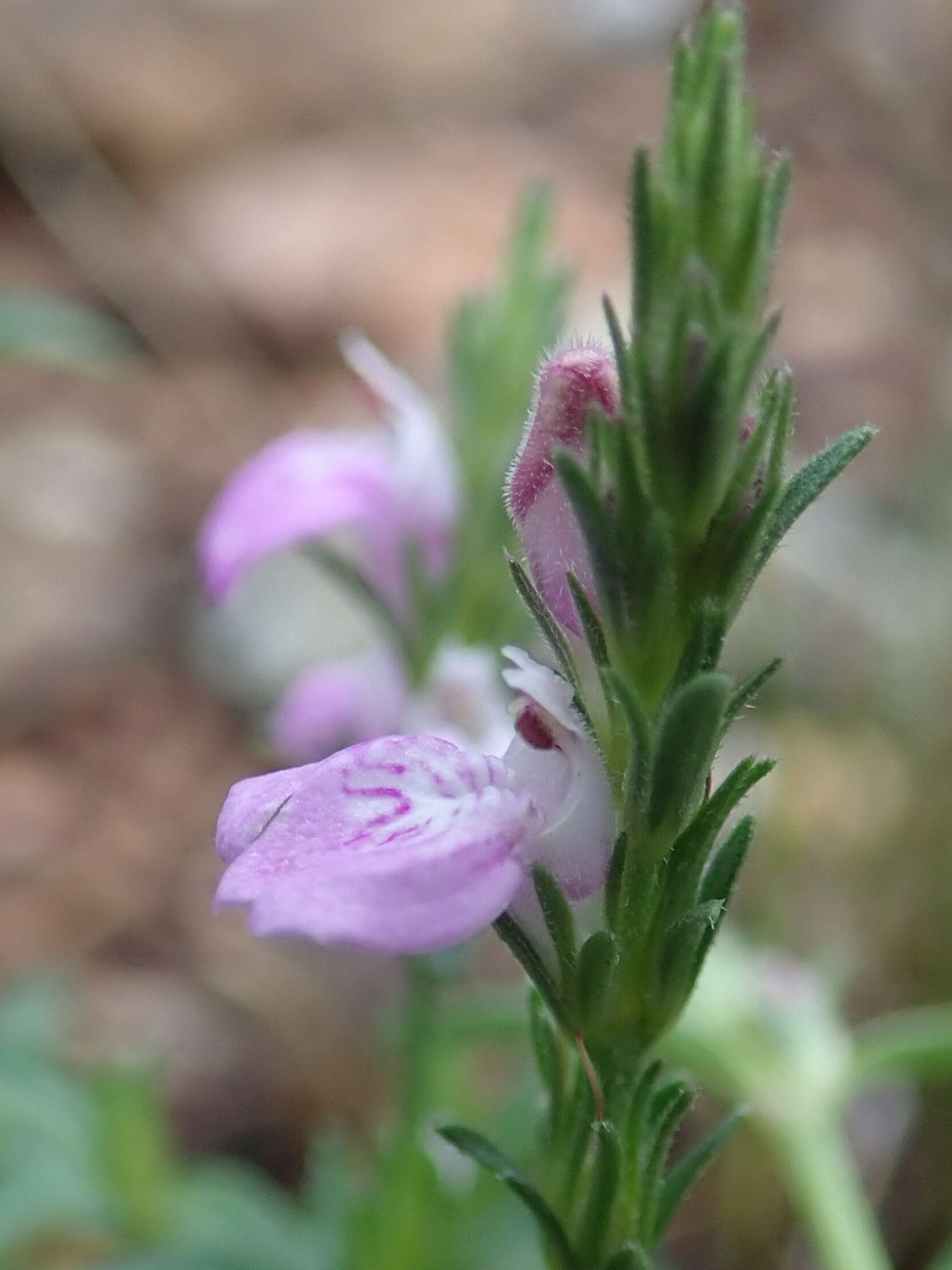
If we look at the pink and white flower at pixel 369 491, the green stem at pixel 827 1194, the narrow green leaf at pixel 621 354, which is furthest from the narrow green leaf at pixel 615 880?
the green stem at pixel 827 1194

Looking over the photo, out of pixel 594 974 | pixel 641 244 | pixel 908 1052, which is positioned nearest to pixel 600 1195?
pixel 594 974

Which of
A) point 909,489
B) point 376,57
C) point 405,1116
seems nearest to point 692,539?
point 405,1116

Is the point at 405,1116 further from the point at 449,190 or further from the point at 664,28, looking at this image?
the point at 664,28

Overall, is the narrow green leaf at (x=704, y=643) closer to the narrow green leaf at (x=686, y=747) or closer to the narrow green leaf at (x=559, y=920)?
the narrow green leaf at (x=686, y=747)

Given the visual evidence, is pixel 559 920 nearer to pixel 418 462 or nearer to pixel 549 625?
pixel 549 625

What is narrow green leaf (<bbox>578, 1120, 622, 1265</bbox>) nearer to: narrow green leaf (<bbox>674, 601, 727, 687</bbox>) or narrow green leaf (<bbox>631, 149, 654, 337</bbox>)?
narrow green leaf (<bbox>674, 601, 727, 687</bbox>)

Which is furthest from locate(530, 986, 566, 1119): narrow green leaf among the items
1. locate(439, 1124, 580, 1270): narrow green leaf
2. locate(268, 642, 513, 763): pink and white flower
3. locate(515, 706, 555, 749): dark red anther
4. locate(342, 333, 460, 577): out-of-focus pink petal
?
locate(342, 333, 460, 577): out-of-focus pink petal
